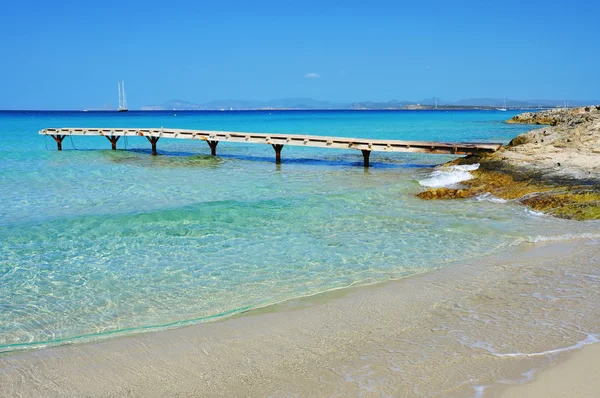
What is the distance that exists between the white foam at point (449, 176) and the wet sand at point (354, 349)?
8.93 m

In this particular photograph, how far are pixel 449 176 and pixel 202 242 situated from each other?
9571mm

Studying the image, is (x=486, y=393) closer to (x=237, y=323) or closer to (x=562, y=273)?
(x=237, y=323)

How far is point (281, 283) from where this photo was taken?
22.4ft

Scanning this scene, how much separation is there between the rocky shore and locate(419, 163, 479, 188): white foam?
0.33 meters

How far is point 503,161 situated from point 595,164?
2828 mm

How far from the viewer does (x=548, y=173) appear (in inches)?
554

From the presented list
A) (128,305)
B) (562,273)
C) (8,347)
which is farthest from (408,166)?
(8,347)

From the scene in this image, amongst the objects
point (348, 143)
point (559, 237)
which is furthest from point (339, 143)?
point (559, 237)

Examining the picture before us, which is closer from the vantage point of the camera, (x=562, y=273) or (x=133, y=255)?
(x=562, y=273)

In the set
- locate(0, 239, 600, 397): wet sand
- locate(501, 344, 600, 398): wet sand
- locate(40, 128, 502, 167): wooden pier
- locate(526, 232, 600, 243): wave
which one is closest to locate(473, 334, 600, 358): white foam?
locate(0, 239, 600, 397): wet sand

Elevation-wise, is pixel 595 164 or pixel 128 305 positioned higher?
pixel 595 164

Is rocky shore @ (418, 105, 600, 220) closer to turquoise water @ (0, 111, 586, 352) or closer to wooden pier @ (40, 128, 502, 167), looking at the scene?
wooden pier @ (40, 128, 502, 167)

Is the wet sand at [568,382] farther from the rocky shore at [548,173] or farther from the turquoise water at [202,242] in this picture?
the rocky shore at [548,173]

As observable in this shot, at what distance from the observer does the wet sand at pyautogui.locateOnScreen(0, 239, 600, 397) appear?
4.03 meters
